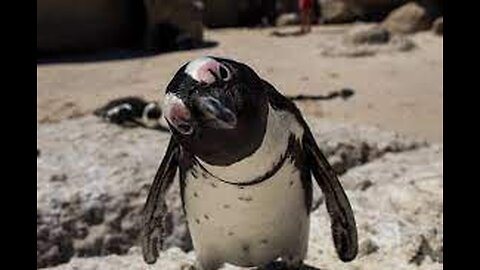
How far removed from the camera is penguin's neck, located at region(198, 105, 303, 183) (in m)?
1.86

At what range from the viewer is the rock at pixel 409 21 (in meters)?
12.2

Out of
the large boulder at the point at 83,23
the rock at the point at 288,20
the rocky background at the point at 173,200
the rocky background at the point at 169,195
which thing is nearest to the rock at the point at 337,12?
the rock at the point at 288,20

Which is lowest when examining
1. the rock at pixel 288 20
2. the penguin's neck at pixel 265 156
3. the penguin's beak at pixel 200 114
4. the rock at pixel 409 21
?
the rock at pixel 288 20

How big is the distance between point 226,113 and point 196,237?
55cm

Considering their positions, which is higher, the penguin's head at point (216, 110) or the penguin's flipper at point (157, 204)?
the penguin's head at point (216, 110)

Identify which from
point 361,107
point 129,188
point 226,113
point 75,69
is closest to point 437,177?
point 129,188

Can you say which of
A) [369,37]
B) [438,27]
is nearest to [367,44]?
[369,37]

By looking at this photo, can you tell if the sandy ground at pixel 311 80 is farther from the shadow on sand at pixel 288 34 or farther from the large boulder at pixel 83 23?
the large boulder at pixel 83 23

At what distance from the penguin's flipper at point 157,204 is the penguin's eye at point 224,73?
36 centimetres

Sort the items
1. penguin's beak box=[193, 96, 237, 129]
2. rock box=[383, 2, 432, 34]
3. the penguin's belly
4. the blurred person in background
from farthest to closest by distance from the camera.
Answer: the blurred person in background
rock box=[383, 2, 432, 34]
the penguin's belly
penguin's beak box=[193, 96, 237, 129]

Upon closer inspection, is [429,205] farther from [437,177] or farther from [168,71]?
[168,71]

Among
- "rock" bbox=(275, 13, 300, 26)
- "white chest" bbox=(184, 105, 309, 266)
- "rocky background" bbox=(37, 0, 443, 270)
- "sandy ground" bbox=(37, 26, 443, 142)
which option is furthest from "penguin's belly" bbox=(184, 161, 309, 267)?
"rock" bbox=(275, 13, 300, 26)

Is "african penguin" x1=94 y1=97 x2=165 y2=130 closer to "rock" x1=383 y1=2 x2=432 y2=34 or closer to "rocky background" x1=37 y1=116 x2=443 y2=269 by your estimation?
"rocky background" x1=37 y1=116 x2=443 y2=269

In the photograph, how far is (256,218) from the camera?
204 cm
